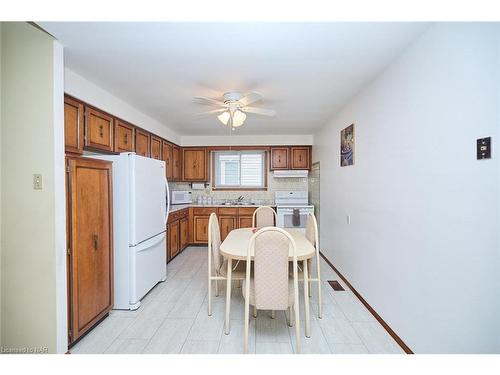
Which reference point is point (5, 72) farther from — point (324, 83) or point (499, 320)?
point (499, 320)

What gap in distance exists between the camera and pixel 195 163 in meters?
5.13

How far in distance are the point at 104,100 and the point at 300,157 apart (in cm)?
371

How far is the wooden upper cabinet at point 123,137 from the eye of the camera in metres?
2.83

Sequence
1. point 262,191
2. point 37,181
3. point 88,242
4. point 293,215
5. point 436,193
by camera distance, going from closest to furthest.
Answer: point 436,193
point 37,181
point 88,242
point 293,215
point 262,191

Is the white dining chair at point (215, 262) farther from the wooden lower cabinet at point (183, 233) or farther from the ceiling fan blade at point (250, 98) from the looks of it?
the wooden lower cabinet at point (183, 233)

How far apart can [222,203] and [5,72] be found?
394cm

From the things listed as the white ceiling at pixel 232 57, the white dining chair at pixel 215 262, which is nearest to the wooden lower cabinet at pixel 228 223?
the white dining chair at pixel 215 262

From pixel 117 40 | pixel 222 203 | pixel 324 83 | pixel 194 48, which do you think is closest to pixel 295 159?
pixel 222 203

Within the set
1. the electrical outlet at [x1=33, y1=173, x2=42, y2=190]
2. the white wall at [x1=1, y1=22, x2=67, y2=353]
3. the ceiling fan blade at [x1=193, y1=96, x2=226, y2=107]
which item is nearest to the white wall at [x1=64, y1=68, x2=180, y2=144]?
the white wall at [x1=1, y1=22, x2=67, y2=353]

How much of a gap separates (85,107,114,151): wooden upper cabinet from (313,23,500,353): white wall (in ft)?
9.33

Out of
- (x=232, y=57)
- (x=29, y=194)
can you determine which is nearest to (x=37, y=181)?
(x=29, y=194)

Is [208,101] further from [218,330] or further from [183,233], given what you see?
[183,233]

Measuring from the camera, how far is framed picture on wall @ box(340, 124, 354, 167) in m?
2.88

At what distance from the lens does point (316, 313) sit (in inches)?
92.7
